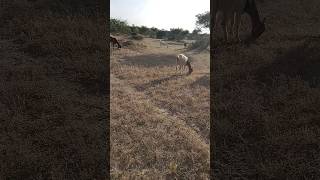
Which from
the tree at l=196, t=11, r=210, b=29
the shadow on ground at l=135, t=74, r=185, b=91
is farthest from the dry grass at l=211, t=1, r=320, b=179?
the tree at l=196, t=11, r=210, b=29

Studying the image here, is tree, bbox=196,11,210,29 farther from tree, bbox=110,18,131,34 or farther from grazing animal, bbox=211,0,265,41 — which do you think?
grazing animal, bbox=211,0,265,41

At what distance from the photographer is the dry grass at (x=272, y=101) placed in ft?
32.1

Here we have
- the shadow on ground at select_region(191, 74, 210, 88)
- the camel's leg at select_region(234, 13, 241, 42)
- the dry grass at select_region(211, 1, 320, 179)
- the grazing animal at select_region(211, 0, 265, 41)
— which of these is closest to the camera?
the dry grass at select_region(211, 1, 320, 179)

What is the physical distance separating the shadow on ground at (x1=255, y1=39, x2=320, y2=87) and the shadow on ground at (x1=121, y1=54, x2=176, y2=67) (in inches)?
326

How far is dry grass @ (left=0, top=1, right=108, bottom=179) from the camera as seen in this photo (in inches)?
390

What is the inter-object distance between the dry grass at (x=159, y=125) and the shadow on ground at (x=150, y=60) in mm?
2837

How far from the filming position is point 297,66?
14.7m

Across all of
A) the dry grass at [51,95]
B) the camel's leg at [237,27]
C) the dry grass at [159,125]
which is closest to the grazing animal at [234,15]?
the camel's leg at [237,27]

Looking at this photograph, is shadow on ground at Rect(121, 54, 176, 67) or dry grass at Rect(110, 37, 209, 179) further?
shadow on ground at Rect(121, 54, 176, 67)

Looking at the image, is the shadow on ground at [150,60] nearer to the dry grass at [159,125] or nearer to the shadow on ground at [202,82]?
the dry grass at [159,125]

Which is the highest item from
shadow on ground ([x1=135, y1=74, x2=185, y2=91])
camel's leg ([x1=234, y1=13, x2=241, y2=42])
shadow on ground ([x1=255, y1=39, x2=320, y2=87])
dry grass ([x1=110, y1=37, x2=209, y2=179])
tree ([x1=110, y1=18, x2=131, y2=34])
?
tree ([x1=110, y1=18, x2=131, y2=34])

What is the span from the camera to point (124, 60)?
74.7 feet

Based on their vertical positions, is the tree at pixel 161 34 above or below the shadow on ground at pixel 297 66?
above

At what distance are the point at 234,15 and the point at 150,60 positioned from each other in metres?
7.26
